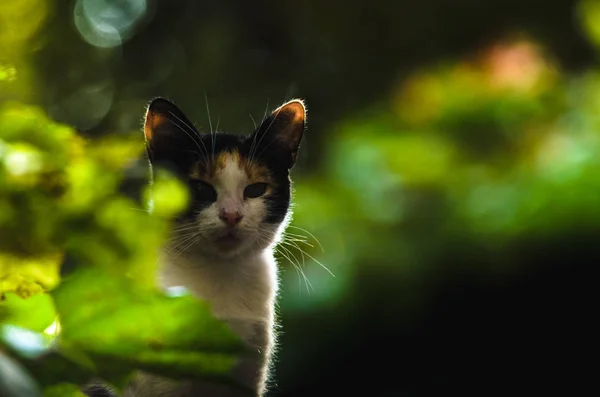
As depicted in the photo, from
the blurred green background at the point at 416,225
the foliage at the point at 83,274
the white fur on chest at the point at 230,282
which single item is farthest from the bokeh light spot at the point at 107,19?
the foliage at the point at 83,274

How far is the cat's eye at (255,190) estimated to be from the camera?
91 cm

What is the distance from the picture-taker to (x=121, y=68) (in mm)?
1896

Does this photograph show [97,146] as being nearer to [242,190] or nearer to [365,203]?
[365,203]

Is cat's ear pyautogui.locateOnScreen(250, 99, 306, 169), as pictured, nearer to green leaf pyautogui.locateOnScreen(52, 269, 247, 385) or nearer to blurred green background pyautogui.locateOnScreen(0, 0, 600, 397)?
blurred green background pyautogui.locateOnScreen(0, 0, 600, 397)

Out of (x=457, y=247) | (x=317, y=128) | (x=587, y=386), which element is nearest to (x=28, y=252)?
(x=457, y=247)

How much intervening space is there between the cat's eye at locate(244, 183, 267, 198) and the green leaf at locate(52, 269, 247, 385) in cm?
69

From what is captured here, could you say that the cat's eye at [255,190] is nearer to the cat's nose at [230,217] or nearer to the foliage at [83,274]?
the cat's nose at [230,217]

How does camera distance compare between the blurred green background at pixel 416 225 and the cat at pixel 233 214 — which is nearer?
the blurred green background at pixel 416 225

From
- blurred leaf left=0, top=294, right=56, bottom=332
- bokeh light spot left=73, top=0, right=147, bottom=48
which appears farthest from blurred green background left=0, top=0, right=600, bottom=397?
bokeh light spot left=73, top=0, right=147, bottom=48

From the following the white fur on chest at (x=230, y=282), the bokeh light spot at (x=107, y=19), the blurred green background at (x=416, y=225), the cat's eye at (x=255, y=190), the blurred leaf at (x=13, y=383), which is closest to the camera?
the blurred leaf at (x=13, y=383)

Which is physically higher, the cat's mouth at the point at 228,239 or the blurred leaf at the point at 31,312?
the cat's mouth at the point at 228,239

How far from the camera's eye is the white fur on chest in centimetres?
80

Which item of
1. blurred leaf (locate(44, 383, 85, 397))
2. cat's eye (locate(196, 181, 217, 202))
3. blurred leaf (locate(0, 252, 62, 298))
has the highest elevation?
cat's eye (locate(196, 181, 217, 202))

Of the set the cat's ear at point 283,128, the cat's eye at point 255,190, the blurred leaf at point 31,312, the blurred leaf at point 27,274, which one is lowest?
the blurred leaf at point 31,312
